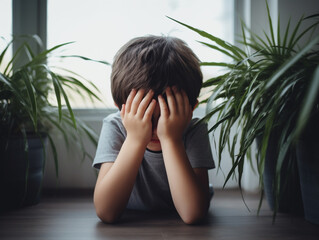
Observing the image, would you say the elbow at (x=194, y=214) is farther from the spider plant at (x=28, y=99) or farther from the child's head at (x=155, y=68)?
the spider plant at (x=28, y=99)

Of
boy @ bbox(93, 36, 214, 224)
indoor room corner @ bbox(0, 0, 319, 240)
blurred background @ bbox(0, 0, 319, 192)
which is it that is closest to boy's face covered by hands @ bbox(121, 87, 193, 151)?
boy @ bbox(93, 36, 214, 224)

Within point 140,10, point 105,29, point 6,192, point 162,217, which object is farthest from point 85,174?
point 140,10

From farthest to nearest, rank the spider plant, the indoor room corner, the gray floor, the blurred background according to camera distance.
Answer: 1. the blurred background
2. the indoor room corner
3. the spider plant
4. the gray floor

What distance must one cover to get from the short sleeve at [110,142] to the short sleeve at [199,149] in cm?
19

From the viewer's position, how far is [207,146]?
0.91 m

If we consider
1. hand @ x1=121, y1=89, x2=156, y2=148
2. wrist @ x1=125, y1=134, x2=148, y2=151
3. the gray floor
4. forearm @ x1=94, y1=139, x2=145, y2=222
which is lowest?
the gray floor

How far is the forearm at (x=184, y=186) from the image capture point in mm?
775

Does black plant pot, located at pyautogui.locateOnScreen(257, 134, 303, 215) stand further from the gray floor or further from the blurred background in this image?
the blurred background

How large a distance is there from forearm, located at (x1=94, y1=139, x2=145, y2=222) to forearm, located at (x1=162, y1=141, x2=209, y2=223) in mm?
81

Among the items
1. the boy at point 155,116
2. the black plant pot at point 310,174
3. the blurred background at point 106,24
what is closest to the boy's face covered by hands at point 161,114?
the boy at point 155,116

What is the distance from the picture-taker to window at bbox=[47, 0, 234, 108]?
52.6 inches

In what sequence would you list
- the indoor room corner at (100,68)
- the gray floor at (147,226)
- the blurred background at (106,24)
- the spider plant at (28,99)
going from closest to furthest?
1. the gray floor at (147,226)
2. the spider plant at (28,99)
3. the indoor room corner at (100,68)
4. the blurred background at (106,24)

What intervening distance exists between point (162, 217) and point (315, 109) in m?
0.48

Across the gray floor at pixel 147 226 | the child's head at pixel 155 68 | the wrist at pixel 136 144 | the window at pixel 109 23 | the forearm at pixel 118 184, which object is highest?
the window at pixel 109 23
